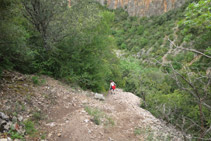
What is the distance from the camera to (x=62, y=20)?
6473 mm

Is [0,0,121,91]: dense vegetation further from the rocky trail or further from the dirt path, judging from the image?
the dirt path

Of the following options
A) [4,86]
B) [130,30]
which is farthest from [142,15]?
[4,86]

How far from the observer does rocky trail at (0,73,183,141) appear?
355cm

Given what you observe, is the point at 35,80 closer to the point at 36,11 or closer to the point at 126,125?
the point at 36,11

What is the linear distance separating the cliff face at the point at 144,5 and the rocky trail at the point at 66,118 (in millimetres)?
42813

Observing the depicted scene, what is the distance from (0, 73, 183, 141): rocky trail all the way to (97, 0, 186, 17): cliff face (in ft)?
140

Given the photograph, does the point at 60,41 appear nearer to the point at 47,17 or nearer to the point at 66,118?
the point at 47,17

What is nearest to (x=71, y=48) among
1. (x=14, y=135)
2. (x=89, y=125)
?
(x=89, y=125)

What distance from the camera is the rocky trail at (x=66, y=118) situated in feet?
11.6

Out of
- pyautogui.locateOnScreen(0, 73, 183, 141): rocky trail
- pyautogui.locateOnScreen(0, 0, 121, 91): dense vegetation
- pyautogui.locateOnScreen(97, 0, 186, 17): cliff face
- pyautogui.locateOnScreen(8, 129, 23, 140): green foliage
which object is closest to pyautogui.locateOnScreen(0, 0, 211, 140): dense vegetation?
pyautogui.locateOnScreen(0, 0, 121, 91): dense vegetation

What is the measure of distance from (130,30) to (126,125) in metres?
44.6

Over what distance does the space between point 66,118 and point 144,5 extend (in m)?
52.7

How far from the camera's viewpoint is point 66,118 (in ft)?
13.4

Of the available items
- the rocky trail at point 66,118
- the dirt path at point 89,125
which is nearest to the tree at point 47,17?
the rocky trail at point 66,118
